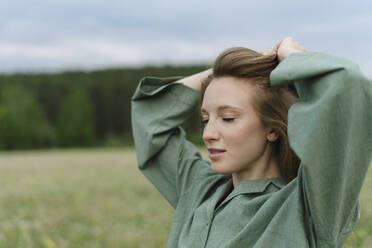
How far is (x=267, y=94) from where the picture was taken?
198 centimetres

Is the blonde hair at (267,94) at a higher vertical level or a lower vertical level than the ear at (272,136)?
higher

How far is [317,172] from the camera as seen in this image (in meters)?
1.50

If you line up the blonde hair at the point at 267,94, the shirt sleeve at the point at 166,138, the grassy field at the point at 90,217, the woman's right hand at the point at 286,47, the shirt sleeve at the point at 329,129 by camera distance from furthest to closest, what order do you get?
the grassy field at the point at 90,217, the shirt sleeve at the point at 166,138, the blonde hair at the point at 267,94, the woman's right hand at the point at 286,47, the shirt sleeve at the point at 329,129

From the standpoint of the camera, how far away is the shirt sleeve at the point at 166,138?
2404mm

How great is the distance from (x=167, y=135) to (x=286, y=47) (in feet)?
2.89

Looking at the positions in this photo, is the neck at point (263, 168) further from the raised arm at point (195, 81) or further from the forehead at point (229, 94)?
the raised arm at point (195, 81)

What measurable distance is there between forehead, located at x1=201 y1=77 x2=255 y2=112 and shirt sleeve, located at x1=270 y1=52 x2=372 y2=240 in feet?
1.19

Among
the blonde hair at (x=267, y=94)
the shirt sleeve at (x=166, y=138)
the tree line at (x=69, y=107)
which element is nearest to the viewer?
the blonde hair at (x=267, y=94)

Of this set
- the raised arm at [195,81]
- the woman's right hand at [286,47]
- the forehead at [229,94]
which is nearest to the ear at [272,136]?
the forehead at [229,94]

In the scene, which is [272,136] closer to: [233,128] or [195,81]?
[233,128]

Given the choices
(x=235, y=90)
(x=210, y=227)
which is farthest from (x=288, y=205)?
(x=235, y=90)

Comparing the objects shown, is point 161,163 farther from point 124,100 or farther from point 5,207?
point 124,100

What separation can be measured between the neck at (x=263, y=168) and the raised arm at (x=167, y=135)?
350mm

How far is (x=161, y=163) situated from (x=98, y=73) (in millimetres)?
65220
